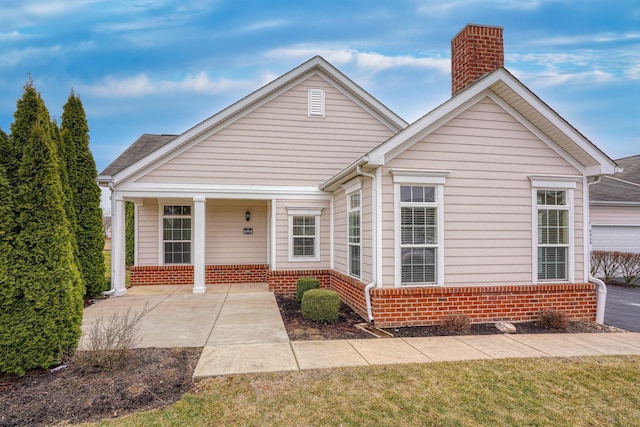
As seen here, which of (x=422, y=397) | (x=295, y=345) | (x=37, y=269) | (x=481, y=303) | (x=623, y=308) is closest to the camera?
(x=422, y=397)

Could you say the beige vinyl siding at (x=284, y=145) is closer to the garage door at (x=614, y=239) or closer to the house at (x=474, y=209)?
the house at (x=474, y=209)

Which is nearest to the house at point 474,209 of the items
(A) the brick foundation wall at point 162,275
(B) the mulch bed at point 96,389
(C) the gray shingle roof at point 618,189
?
(B) the mulch bed at point 96,389

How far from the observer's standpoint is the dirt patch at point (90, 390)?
11.3ft

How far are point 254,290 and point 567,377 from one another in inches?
315

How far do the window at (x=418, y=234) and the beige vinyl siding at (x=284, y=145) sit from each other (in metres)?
4.34

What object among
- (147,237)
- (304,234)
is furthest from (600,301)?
(147,237)

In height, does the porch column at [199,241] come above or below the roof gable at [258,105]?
below

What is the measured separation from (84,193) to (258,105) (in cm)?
541

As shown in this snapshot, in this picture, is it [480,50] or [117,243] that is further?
[117,243]

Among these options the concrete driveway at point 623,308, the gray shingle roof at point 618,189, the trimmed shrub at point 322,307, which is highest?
the gray shingle roof at point 618,189

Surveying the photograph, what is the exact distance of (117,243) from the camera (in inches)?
384

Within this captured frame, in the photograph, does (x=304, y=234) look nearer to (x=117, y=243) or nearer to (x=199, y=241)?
(x=199, y=241)

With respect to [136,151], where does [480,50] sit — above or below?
above

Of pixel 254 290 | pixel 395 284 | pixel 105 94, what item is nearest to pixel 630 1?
pixel 395 284
